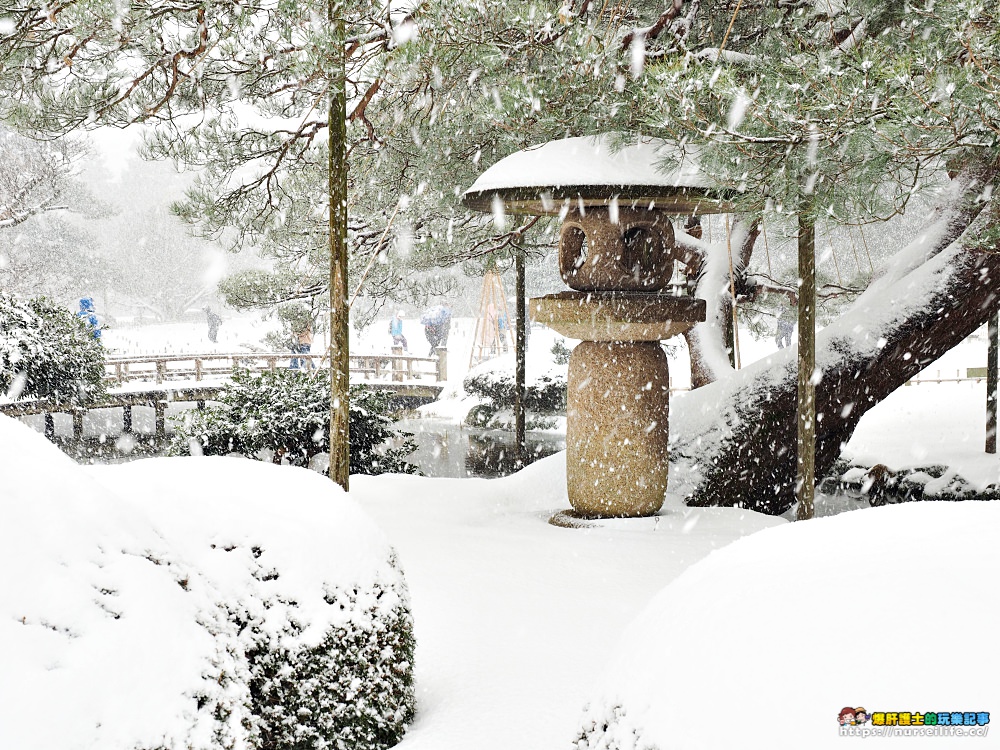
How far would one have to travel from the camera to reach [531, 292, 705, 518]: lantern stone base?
6.11 m

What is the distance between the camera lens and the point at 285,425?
316 inches

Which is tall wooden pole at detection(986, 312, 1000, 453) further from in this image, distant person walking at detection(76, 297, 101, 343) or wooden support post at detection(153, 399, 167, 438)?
wooden support post at detection(153, 399, 167, 438)

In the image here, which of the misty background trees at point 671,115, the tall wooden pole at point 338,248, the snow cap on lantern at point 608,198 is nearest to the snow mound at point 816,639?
the misty background trees at point 671,115

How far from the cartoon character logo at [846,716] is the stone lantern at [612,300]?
186 inches

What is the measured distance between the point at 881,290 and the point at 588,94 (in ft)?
11.5

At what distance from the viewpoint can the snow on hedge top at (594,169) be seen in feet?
18.7

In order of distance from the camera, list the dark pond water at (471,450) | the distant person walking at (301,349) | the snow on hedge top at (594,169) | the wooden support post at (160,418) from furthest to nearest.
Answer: the distant person walking at (301,349) → the wooden support post at (160,418) → the dark pond water at (471,450) → the snow on hedge top at (594,169)

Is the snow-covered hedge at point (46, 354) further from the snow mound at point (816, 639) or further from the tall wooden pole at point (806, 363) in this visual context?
the snow mound at point (816, 639)

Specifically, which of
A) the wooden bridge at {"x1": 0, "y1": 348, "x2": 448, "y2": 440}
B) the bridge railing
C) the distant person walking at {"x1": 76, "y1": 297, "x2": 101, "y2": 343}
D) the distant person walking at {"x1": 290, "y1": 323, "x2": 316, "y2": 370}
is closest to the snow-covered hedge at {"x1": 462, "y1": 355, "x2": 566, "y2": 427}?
the wooden bridge at {"x1": 0, "y1": 348, "x2": 448, "y2": 440}

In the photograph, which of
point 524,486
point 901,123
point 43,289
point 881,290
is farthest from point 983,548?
point 43,289

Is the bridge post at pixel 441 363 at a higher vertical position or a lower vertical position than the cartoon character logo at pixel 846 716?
lower

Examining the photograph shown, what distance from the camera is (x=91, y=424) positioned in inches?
667

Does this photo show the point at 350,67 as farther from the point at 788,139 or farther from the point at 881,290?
the point at 881,290

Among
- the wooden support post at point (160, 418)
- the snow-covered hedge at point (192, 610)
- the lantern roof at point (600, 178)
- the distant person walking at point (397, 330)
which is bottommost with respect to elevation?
the wooden support post at point (160, 418)
